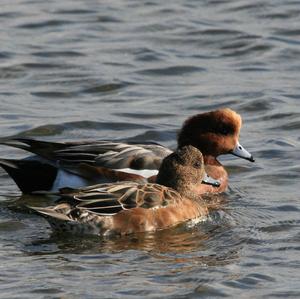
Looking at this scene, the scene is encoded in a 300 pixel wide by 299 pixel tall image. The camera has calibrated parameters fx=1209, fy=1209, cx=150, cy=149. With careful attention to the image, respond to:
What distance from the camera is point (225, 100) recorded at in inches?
508

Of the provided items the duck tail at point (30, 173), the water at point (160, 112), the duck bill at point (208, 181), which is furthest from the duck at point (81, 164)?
the duck bill at point (208, 181)

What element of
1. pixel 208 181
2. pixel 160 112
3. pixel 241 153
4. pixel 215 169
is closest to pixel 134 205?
pixel 208 181

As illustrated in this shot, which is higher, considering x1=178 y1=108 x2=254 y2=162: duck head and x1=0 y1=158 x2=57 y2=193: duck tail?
x1=178 y1=108 x2=254 y2=162: duck head

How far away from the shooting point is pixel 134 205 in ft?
29.1

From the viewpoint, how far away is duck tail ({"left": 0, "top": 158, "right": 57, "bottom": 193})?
1003cm

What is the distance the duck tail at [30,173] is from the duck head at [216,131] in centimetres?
127

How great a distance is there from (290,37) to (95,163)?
614 centimetres

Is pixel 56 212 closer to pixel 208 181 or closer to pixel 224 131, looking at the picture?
pixel 208 181

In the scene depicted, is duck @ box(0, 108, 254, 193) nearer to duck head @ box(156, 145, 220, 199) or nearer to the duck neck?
the duck neck

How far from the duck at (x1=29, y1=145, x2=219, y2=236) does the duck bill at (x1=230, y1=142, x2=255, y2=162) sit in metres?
1.08

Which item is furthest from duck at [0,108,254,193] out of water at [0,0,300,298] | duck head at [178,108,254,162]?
duck head at [178,108,254,162]

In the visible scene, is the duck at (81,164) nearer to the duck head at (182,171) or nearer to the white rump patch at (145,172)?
the white rump patch at (145,172)

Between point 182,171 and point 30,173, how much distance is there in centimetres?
141

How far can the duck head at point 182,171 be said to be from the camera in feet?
30.9
